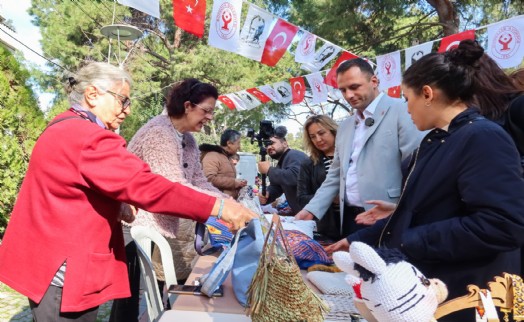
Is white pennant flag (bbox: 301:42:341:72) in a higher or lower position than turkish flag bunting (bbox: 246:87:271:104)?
higher

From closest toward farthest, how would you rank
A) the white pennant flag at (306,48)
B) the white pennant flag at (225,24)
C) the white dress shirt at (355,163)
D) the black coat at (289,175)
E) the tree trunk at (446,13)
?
the white dress shirt at (355,163) → the black coat at (289,175) → the white pennant flag at (225,24) → the white pennant flag at (306,48) → the tree trunk at (446,13)

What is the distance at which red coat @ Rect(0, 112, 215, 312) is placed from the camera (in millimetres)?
1336

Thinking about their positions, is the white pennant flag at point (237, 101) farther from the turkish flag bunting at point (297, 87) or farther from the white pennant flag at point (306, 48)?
the white pennant flag at point (306, 48)

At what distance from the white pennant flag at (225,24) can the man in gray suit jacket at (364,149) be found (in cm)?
290

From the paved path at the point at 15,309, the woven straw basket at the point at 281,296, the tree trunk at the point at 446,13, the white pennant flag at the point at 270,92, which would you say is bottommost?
the paved path at the point at 15,309

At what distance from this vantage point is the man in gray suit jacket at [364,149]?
223 centimetres

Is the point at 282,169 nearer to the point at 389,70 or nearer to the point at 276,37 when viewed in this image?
the point at 276,37

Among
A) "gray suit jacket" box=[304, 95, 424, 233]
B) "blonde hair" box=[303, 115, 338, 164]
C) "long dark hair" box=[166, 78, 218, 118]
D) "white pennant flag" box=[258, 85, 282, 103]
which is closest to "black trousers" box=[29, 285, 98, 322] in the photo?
"long dark hair" box=[166, 78, 218, 118]

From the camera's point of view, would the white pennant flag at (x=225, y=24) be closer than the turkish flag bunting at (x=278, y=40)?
Yes

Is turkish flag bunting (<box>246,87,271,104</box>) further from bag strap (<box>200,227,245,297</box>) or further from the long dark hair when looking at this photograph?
bag strap (<box>200,227,245,297</box>)

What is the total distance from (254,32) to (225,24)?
72 centimetres

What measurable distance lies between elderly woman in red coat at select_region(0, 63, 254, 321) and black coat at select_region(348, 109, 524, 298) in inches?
24.6

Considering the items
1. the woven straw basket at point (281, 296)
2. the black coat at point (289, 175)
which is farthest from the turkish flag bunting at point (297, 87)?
the woven straw basket at point (281, 296)

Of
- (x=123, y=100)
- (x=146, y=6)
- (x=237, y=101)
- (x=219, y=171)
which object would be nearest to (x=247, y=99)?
(x=237, y=101)
